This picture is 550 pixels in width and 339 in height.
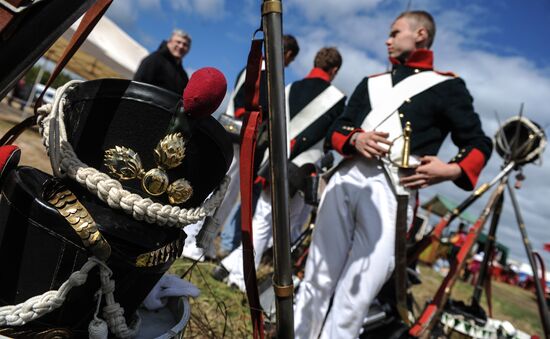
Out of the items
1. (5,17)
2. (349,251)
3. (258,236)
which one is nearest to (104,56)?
(258,236)

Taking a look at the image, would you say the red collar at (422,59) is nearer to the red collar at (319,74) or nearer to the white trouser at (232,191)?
the red collar at (319,74)

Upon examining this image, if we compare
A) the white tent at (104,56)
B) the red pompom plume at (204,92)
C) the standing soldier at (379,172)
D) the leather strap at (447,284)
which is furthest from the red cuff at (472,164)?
the white tent at (104,56)

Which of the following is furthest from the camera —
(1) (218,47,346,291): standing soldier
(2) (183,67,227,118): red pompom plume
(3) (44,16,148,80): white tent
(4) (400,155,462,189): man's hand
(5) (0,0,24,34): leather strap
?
(3) (44,16,148,80): white tent

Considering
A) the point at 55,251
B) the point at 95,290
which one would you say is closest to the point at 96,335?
the point at 95,290

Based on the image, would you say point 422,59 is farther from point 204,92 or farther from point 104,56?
point 104,56

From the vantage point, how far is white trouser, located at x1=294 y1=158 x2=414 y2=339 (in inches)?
73.2

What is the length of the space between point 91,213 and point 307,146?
2.48 meters

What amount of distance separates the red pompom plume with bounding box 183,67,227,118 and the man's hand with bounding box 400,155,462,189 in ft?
3.90

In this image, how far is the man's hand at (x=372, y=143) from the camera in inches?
71.6

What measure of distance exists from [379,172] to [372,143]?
0.16 metres

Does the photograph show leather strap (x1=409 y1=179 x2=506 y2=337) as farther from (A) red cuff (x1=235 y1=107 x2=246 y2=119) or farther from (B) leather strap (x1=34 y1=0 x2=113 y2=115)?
(B) leather strap (x1=34 y1=0 x2=113 y2=115)

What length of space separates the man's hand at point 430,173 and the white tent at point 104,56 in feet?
23.5

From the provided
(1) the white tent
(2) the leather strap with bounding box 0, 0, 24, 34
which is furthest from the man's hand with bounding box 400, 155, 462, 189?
(1) the white tent

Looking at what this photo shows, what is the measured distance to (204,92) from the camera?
83 cm
